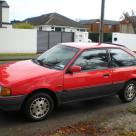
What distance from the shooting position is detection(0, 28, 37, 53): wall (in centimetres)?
2681

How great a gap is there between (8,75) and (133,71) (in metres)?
3.34

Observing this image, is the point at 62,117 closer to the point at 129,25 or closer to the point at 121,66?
the point at 121,66

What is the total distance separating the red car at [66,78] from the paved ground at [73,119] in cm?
28

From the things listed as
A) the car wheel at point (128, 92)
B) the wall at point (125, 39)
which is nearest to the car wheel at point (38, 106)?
the car wheel at point (128, 92)

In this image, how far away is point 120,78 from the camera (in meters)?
7.96

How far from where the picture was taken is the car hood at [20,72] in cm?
629

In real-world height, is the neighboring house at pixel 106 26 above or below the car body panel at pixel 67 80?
above

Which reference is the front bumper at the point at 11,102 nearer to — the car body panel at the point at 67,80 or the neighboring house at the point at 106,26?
the car body panel at the point at 67,80

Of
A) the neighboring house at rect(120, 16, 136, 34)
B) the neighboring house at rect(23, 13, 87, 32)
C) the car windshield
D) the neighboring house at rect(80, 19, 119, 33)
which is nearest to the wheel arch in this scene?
the car windshield

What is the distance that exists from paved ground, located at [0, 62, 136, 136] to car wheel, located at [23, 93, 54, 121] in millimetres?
139

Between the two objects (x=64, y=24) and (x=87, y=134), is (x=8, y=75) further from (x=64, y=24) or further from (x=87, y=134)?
(x=64, y=24)

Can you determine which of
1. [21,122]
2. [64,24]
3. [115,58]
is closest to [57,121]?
[21,122]

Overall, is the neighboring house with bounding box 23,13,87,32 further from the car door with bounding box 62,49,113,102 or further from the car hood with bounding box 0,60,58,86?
the car hood with bounding box 0,60,58,86

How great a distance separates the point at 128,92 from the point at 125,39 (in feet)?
90.6
